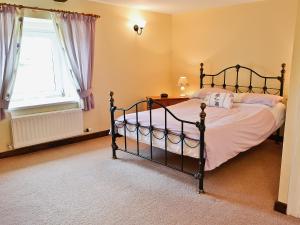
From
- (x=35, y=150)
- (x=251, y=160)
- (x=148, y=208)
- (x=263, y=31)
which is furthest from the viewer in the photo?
(x=263, y=31)

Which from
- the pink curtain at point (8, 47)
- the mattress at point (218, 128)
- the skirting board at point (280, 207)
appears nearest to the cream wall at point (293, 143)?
the skirting board at point (280, 207)

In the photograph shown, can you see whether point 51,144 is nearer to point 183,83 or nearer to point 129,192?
point 129,192

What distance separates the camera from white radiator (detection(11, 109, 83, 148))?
3703mm

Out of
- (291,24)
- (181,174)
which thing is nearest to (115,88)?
(181,174)

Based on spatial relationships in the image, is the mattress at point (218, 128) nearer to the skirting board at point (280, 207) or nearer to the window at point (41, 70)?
the skirting board at point (280, 207)

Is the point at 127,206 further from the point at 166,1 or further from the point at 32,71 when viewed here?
the point at 166,1

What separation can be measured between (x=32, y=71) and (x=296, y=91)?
11.7 feet

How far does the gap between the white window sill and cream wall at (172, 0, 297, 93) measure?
2.49m

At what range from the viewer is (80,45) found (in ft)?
13.6

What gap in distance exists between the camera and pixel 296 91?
2141 mm

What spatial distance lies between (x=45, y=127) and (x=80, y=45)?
4.48 ft

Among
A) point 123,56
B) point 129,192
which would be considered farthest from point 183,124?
point 123,56

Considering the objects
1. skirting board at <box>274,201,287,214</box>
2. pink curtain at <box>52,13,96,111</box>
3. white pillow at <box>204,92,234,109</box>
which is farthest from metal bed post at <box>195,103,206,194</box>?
pink curtain at <box>52,13,96,111</box>

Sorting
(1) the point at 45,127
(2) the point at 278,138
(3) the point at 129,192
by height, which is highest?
(1) the point at 45,127
